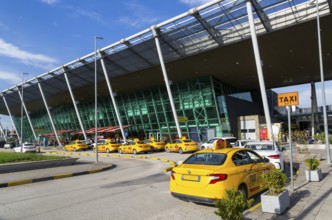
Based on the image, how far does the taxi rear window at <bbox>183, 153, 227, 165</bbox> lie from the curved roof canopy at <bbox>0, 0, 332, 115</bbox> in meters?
15.6

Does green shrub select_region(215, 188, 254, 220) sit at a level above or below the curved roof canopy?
below

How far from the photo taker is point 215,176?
22.9ft

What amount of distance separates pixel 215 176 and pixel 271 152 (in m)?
6.54

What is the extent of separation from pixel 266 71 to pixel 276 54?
7.15 meters

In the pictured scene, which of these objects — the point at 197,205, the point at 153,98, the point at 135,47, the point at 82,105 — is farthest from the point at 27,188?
the point at 82,105

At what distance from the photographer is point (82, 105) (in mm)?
62875

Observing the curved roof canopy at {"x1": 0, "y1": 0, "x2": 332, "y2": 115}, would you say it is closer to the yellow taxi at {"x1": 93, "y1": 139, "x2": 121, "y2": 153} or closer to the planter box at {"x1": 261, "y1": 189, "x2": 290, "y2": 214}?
the yellow taxi at {"x1": 93, "y1": 139, "x2": 121, "y2": 153}

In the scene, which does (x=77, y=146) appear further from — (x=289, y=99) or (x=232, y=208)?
(x=232, y=208)

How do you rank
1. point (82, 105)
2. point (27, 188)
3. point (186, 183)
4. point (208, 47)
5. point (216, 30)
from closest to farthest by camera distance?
point (186, 183) → point (27, 188) → point (216, 30) → point (208, 47) → point (82, 105)

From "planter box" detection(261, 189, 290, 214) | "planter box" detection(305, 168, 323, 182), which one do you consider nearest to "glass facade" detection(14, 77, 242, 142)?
"planter box" detection(305, 168, 323, 182)

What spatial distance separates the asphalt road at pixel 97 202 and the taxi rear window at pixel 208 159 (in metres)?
1.12

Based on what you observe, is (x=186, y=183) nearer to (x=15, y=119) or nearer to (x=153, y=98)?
(x=153, y=98)

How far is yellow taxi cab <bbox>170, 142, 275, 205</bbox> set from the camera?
6.95 metres

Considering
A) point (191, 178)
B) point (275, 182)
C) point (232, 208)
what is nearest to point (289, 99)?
point (275, 182)
